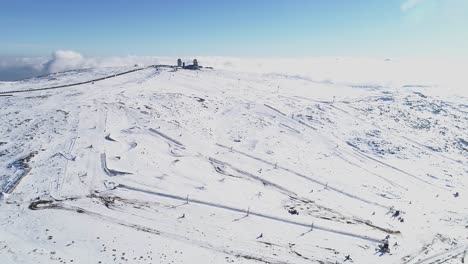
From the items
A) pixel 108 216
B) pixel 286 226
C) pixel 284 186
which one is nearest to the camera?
pixel 108 216

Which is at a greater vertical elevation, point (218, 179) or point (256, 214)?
point (218, 179)

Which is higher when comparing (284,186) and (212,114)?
(212,114)

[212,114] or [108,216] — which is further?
[212,114]

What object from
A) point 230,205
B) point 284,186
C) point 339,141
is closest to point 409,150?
point 339,141

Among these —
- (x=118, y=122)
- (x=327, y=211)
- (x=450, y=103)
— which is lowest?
(x=327, y=211)

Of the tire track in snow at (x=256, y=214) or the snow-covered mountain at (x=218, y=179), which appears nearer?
the snow-covered mountain at (x=218, y=179)

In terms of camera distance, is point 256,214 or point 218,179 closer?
point 256,214

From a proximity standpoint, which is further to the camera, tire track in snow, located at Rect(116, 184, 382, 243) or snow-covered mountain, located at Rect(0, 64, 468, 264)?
tire track in snow, located at Rect(116, 184, 382, 243)

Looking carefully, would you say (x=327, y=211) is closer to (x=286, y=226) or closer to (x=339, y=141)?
(x=286, y=226)
